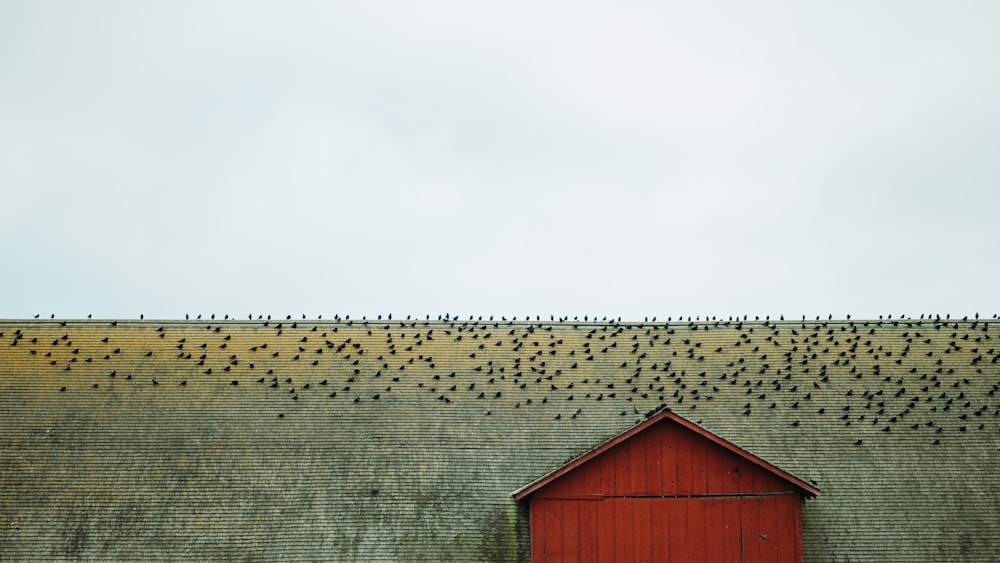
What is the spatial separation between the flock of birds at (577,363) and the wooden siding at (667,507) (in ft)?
11.4

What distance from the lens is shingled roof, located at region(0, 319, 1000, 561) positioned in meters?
23.0

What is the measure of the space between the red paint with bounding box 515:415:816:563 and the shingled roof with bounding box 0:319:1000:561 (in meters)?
1.07

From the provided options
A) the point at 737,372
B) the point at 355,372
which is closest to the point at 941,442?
the point at 737,372

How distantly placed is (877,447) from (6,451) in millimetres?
23930

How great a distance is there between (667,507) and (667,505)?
49mm

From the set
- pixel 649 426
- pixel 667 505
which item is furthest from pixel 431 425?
pixel 667 505

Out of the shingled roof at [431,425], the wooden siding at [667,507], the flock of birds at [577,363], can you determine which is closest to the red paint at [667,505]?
the wooden siding at [667,507]

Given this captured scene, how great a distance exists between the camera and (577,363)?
28.5 meters

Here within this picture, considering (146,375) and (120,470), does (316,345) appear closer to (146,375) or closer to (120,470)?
(146,375)

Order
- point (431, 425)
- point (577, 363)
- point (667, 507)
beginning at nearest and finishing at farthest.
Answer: point (667, 507) < point (431, 425) < point (577, 363)

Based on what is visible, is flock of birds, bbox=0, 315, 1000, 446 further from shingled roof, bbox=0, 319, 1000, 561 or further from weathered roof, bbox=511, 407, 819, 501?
weathered roof, bbox=511, 407, 819, 501

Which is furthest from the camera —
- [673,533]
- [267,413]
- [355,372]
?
[355,372]

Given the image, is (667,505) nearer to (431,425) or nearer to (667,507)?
(667,507)

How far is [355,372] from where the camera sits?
2784cm
